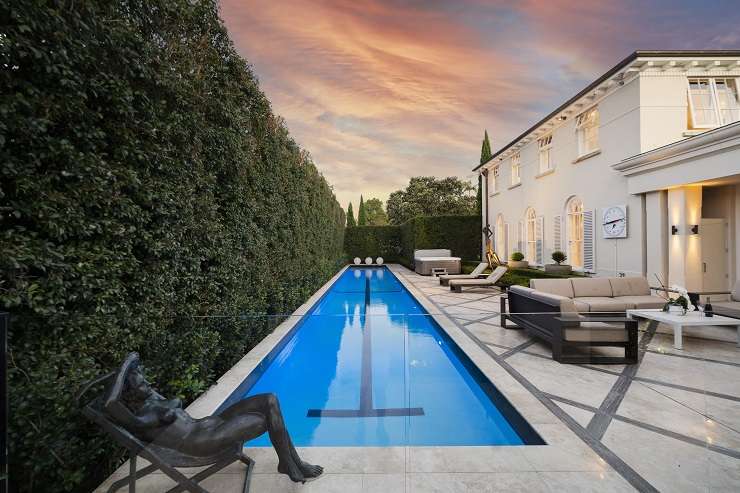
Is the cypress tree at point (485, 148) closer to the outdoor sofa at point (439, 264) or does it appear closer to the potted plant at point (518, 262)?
the outdoor sofa at point (439, 264)

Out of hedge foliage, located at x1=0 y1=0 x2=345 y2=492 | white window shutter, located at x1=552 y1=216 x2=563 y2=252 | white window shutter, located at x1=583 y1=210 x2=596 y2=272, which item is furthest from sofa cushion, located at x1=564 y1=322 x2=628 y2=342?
white window shutter, located at x1=552 y1=216 x2=563 y2=252

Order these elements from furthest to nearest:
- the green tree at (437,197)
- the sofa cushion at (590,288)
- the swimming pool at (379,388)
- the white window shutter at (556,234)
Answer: the green tree at (437,197), the white window shutter at (556,234), the sofa cushion at (590,288), the swimming pool at (379,388)

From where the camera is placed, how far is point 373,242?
25.1 m

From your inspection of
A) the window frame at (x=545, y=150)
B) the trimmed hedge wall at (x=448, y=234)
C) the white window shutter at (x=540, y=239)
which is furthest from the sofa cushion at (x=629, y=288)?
the trimmed hedge wall at (x=448, y=234)

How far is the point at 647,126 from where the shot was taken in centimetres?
861

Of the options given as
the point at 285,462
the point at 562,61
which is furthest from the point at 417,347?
the point at 562,61

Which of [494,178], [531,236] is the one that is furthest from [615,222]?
[494,178]

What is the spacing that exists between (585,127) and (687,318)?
8.26 metres

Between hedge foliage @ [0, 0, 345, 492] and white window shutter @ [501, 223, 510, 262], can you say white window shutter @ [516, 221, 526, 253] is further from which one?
hedge foliage @ [0, 0, 345, 492]

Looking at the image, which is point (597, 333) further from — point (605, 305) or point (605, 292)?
point (605, 292)

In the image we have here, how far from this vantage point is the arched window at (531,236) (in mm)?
14320

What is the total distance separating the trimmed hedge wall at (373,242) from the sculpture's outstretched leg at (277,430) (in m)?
22.5

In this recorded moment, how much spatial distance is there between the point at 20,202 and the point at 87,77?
0.85 m

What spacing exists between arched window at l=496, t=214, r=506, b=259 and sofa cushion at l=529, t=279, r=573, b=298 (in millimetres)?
11111
